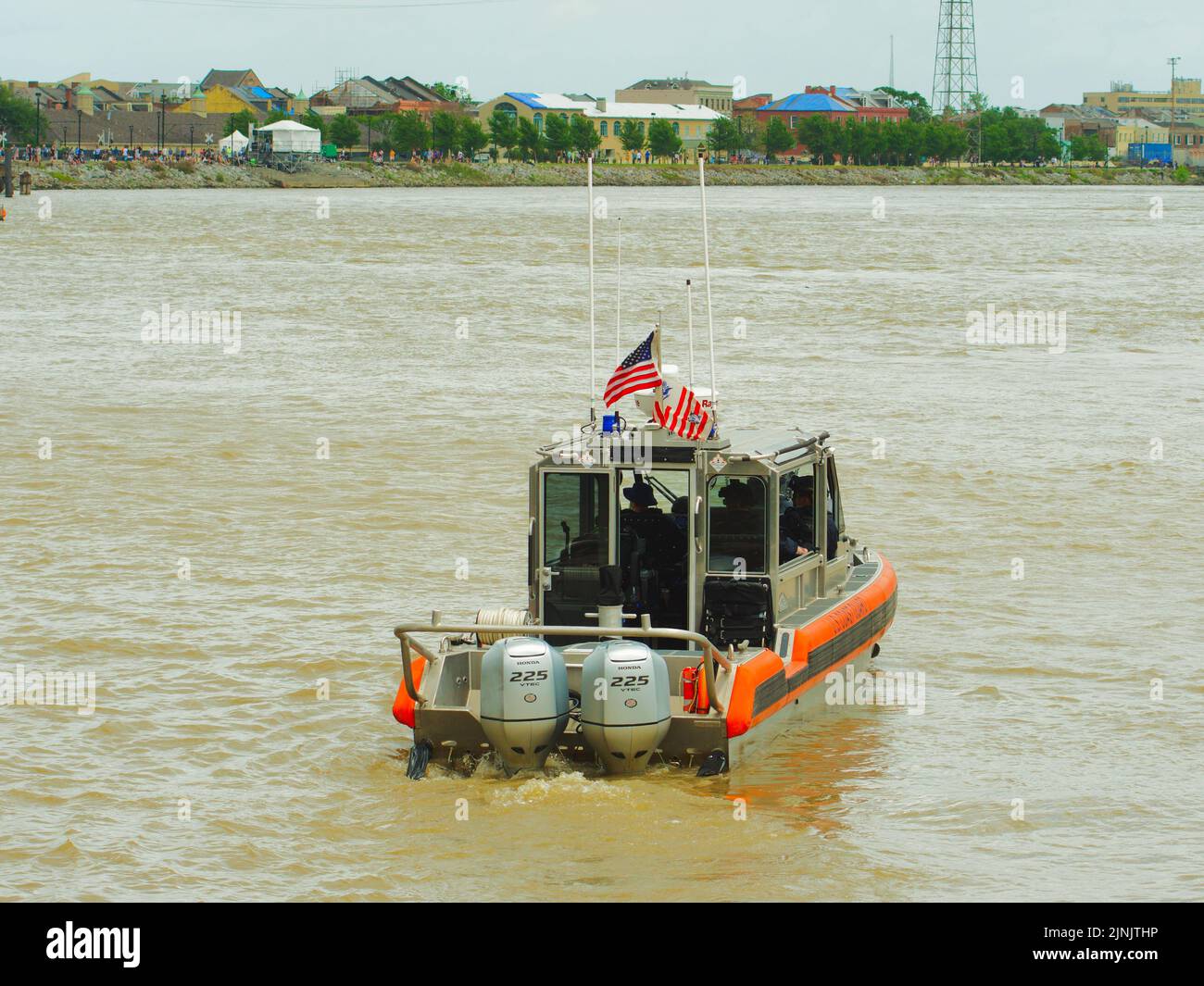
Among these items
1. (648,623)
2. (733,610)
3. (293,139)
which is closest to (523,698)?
(648,623)

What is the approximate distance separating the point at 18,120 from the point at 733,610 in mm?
154647

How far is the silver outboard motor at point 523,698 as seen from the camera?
11.4m

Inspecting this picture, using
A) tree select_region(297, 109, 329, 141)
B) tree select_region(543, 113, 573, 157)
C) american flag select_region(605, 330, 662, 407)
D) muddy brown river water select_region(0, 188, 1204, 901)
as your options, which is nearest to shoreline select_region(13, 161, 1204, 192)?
tree select_region(543, 113, 573, 157)

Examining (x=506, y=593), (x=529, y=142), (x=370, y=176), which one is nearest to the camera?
(x=506, y=593)

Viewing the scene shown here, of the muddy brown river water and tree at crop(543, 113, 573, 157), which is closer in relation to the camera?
the muddy brown river water

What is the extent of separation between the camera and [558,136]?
19762cm

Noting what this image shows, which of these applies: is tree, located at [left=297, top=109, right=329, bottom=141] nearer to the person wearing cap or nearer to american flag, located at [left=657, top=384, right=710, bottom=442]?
the person wearing cap

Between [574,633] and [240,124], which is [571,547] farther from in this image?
[240,124]

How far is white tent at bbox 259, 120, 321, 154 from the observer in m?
156

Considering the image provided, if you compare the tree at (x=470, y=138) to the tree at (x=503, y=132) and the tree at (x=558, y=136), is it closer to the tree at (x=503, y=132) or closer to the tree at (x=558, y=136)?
the tree at (x=503, y=132)

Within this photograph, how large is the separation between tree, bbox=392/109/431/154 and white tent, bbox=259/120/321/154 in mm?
27200

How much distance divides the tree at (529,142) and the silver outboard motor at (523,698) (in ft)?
617

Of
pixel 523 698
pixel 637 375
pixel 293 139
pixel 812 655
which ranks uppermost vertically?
pixel 293 139

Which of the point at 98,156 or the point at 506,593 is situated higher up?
the point at 98,156
